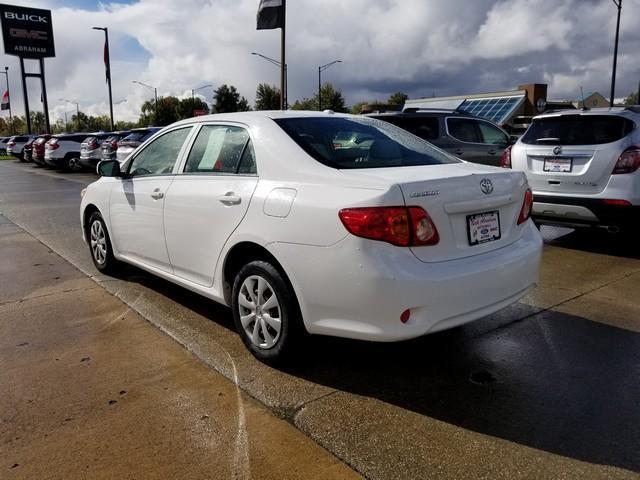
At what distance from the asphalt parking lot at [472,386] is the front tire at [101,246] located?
430 mm

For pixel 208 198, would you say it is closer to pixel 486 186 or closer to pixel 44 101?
pixel 486 186

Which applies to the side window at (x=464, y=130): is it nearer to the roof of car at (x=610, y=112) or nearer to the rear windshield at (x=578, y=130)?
the rear windshield at (x=578, y=130)

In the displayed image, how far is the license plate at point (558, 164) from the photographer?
6423mm

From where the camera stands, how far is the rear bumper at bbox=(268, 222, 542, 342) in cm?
288

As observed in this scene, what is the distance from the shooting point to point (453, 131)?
31.7ft

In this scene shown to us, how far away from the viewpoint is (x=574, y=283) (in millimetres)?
5332

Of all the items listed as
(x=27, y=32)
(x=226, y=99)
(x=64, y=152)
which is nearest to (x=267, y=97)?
(x=226, y=99)

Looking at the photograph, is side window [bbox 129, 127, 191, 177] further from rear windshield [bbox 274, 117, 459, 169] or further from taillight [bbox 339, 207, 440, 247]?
taillight [bbox 339, 207, 440, 247]

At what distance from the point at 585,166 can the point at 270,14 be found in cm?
1770

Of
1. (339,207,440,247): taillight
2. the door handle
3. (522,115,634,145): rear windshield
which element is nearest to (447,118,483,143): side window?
(522,115,634,145): rear windshield

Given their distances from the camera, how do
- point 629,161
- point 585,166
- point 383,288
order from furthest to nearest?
1. point 585,166
2. point 629,161
3. point 383,288

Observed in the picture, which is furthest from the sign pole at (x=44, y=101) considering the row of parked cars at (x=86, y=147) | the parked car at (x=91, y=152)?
the parked car at (x=91, y=152)

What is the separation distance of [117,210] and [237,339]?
1913 mm

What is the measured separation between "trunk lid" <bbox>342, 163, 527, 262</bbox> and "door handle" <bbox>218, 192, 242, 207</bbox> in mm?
805
